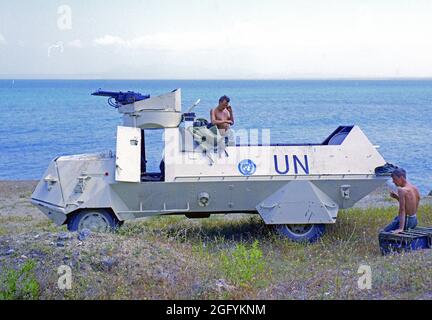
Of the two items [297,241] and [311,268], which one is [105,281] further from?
[297,241]

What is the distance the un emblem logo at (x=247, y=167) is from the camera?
12.0m

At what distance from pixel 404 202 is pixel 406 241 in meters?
0.55

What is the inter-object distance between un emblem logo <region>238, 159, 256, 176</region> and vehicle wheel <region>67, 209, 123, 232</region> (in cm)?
216

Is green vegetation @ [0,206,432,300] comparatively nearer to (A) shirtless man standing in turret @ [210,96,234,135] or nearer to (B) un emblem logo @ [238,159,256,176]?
(B) un emblem logo @ [238,159,256,176]

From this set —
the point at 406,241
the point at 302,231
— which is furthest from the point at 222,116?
the point at 406,241

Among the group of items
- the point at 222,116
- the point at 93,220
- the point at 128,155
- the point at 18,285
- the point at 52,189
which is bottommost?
the point at 93,220

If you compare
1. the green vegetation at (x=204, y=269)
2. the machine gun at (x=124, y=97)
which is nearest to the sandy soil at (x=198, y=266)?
the green vegetation at (x=204, y=269)

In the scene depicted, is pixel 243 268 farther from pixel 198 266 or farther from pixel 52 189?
pixel 52 189

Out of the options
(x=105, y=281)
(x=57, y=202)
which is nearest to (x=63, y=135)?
(x=57, y=202)

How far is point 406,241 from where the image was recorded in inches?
408

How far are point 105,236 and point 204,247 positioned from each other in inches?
70.8

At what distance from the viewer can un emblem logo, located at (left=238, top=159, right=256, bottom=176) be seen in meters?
12.0

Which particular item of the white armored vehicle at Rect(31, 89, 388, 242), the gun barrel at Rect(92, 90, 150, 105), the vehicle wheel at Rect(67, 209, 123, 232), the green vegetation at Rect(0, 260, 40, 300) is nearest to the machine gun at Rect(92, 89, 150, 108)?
the gun barrel at Rect(92, 90, 150, 105)
